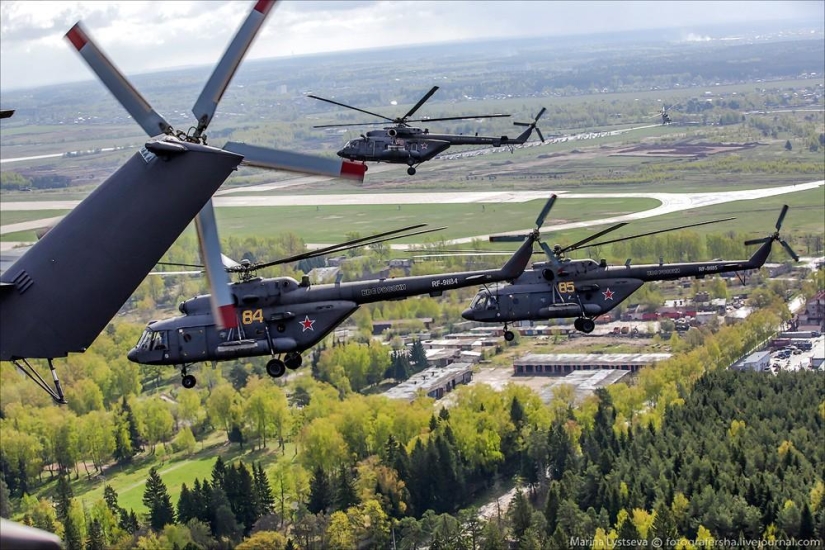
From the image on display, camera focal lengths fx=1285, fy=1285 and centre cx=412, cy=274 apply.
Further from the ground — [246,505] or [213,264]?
[213,264]

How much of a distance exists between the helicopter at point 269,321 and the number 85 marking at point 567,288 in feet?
36.0

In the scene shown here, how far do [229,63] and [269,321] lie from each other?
1360 centimetres

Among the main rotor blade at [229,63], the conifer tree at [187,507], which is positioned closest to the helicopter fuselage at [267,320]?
the main rotor blade at [229,63]

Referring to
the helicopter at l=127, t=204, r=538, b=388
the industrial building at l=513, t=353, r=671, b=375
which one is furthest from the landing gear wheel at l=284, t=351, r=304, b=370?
the industrial building at l=513, t=353, r=671, b=375

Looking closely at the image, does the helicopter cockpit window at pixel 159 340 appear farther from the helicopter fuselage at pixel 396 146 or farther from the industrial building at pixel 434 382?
the industrial building at pixel 434 382

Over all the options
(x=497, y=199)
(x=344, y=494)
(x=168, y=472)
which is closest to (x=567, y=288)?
(x=344, y=494)

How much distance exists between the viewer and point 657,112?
471 ft

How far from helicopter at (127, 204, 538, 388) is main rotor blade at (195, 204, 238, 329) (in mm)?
12266

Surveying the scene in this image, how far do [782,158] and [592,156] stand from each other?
26.4 m

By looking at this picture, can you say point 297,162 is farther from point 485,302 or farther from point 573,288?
point 485,302

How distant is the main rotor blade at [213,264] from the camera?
1783 cm

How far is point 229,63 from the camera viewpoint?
19.1 meters

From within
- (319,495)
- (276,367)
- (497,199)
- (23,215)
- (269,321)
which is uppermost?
(269,321)

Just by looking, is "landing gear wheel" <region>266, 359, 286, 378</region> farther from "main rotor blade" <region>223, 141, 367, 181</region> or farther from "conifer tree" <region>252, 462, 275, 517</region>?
"conifer tree" <region>252, 462, 275, 517</region>
